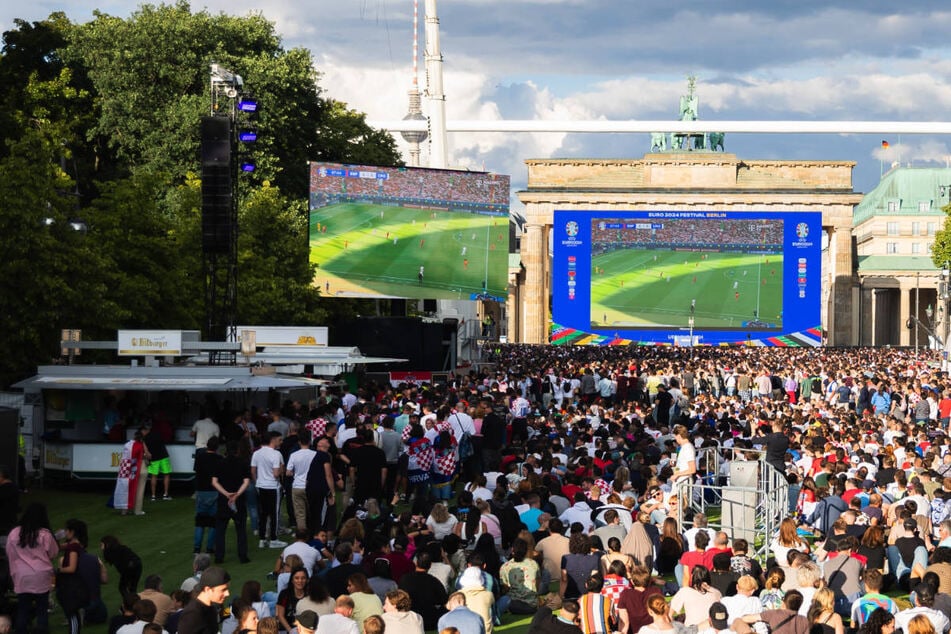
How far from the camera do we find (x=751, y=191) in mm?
100125

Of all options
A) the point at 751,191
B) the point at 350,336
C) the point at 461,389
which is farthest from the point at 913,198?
the point at 461,389

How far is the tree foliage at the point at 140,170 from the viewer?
83.8ft

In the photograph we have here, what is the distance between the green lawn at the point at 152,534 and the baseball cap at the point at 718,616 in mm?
3208

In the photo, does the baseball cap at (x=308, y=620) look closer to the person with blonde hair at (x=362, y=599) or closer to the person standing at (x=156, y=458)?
the person with blonde hair at (x=362, y=599)

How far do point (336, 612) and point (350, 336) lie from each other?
31.0m

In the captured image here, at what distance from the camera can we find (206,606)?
9.96m

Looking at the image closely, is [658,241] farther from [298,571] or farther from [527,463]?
[298,571]

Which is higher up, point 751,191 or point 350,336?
point 751,191

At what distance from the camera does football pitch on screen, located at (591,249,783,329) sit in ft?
252

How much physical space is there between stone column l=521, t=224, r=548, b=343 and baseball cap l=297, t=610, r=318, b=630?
89871mm

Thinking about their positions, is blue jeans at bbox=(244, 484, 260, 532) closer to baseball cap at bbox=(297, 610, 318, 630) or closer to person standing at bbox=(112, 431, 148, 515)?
person standing at bbox=(112, 431, 148, 515)

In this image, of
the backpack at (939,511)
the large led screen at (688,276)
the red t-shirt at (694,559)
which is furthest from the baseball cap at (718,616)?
the large led screen at (688,276)

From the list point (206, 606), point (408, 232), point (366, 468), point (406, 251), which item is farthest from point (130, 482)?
point (408, 232)

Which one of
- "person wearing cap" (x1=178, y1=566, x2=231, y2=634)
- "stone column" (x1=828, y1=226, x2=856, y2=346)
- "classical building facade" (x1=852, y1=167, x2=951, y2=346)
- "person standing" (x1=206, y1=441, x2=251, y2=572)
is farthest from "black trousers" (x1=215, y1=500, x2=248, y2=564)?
"classical building facade" (x1=852, y1=167, x2=951, y2=346)
